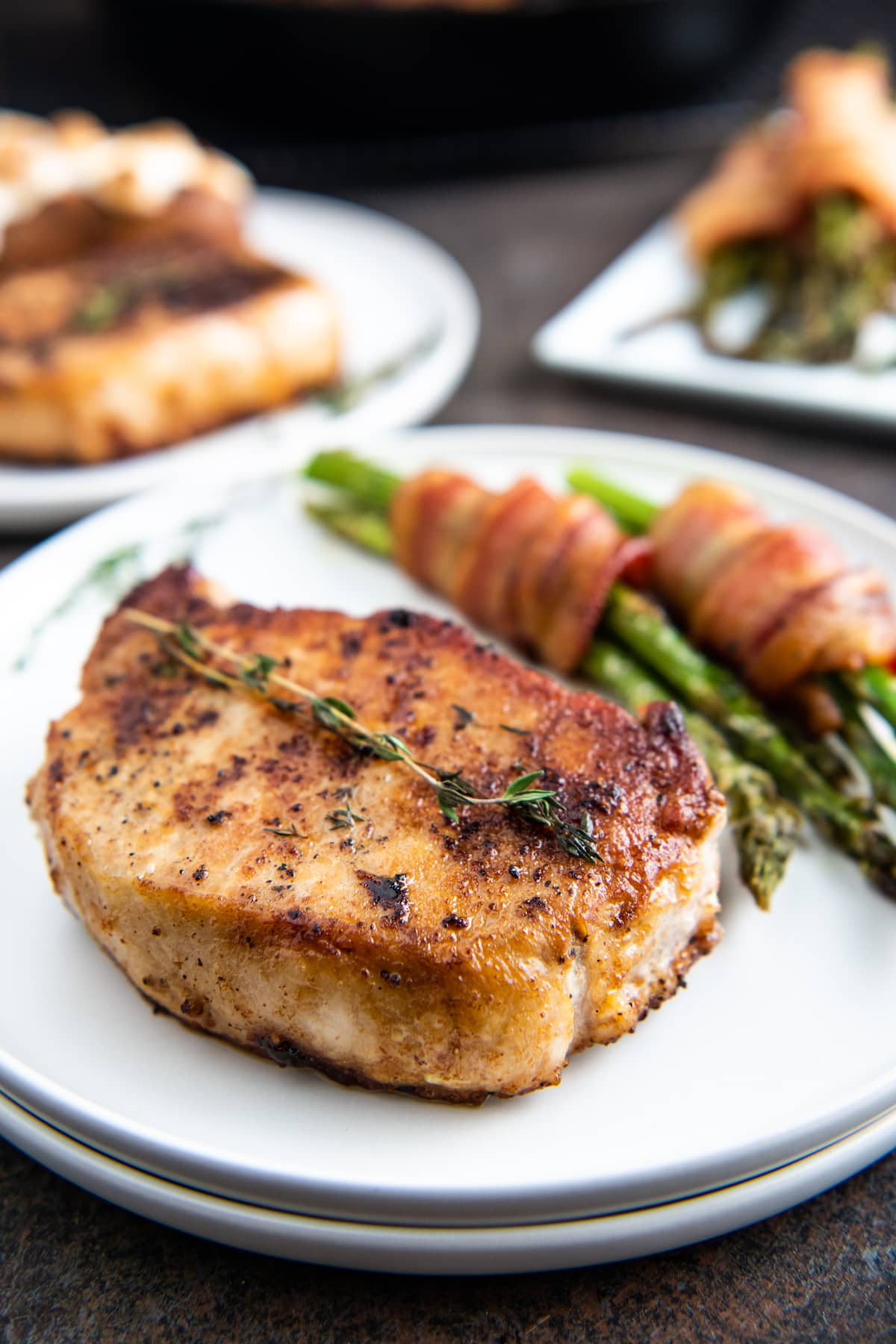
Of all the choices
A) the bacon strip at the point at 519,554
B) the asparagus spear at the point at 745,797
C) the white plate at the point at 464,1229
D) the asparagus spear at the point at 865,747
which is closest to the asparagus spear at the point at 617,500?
the bacon strip at the point at 519,554

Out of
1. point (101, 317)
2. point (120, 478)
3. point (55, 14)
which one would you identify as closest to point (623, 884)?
point (120, 478)

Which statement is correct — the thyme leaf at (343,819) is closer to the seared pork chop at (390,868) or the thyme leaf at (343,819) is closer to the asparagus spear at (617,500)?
the seared pork chop at (390,868)

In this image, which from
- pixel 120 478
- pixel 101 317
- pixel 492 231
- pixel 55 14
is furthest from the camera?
pixel 55 14

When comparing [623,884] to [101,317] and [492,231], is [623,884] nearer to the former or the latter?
[101,317]

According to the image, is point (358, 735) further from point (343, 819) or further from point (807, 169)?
point (807, 169)

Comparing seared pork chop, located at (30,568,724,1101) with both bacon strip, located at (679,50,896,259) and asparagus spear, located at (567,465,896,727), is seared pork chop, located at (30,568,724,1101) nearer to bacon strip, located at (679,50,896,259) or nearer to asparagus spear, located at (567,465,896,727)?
asparagus spear, located at (567,465,896,727)

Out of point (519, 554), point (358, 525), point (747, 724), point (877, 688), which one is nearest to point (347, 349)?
point (358, 525)
